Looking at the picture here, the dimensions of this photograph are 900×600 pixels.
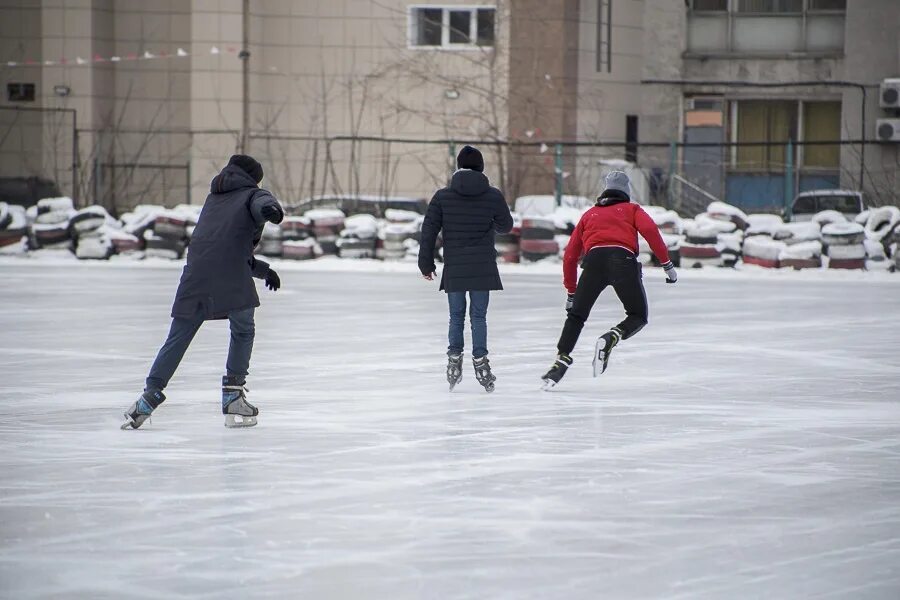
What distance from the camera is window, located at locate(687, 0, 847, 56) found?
Answer: 3722 cm

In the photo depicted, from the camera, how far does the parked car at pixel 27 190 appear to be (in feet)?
102

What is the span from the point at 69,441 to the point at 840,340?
7.80 meters

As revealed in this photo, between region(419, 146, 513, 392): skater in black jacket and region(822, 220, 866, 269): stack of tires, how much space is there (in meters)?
13.8

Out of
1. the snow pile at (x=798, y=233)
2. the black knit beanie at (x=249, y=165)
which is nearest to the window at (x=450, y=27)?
the snow pile at (x=798, y=233)

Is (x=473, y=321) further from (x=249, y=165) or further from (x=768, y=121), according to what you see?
(x=768, y=121)

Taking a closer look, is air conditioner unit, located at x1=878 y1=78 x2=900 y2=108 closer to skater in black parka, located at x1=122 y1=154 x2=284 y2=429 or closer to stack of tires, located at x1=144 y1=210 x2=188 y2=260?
stack of tires, located at x1=144 y1=210 x2=188 y2=260

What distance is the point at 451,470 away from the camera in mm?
7824

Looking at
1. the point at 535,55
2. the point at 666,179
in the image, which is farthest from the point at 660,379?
the point at 535,55

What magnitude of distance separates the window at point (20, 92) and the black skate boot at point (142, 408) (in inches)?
1002

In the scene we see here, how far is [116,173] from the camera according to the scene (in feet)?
108

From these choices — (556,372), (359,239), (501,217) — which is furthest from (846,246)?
(501,217)

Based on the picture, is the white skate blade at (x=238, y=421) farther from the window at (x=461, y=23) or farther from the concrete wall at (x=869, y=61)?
the concrete wall at (x=869, y=61)

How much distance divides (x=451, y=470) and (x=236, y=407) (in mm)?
1762

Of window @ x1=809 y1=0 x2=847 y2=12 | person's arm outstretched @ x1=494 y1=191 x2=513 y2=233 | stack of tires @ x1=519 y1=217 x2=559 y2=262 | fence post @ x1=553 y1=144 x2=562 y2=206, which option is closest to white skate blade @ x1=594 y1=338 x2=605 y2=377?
person's arm outstretched @ x1=494 y1=191 x2=513 y2=233
